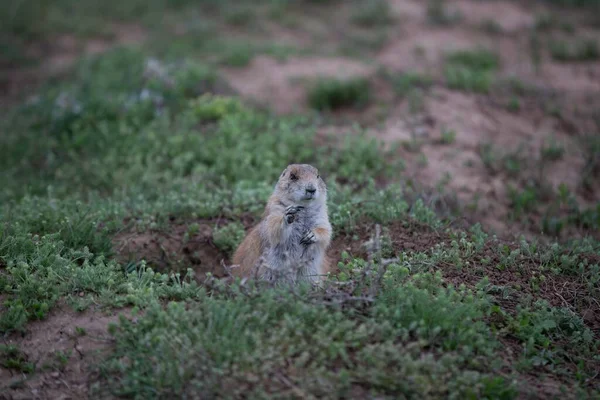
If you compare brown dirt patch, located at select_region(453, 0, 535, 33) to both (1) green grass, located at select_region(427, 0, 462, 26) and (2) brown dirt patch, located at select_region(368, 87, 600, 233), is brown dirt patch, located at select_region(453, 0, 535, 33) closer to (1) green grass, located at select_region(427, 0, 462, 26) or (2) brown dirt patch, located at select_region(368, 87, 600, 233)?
(1) green grass, located at select_region(427, 0, 462, 26)

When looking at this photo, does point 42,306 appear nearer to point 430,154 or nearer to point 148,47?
point 430,154

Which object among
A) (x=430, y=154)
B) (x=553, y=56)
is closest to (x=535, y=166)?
(x=430, y=154)

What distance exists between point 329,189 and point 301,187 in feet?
4.79

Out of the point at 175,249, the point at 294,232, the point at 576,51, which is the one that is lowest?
the point at 175,249

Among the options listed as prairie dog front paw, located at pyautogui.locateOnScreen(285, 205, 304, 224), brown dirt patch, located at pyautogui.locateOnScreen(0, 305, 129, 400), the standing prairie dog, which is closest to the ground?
brown dirt patch, located at pyautogui.locateOnScreen(0, 305, 129, 400)

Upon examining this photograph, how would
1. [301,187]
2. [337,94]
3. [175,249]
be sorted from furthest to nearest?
[337,94]
[175,249]
[301,187]

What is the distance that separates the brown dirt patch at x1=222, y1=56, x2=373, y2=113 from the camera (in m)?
9.22

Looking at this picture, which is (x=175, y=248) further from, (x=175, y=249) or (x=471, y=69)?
(x=471, y=69)

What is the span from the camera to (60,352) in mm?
4414

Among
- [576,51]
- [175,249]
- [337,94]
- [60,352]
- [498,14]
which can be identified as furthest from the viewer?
[498,14]

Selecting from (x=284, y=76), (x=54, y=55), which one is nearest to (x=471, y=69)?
(x=284, y=76)

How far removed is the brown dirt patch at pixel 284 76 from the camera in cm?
922

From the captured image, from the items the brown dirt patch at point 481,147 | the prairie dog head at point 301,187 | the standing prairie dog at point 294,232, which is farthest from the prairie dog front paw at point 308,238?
the brown dirt patch at point 481,147

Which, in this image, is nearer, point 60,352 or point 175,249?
point 60,352
